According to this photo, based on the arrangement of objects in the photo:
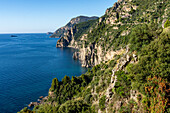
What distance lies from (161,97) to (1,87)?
78494mm

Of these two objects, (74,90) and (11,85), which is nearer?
(74,90)

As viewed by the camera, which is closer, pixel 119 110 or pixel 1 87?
pixel 119 110

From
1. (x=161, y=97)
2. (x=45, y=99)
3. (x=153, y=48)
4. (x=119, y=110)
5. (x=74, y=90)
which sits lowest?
(x=45, y=99)

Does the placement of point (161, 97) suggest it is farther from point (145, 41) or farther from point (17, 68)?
point (17, 68)

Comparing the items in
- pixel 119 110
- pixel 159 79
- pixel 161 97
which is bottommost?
pixel 119 110

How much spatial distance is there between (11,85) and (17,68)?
3102 cm

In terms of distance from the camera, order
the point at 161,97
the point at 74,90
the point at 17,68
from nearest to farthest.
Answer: the point at 161,97, the point at 74,90, the point at 17,68

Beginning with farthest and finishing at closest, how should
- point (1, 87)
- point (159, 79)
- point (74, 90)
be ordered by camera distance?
point (1, 87), point (74, 90), point (159, 79)

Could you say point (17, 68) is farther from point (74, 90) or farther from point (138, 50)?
point (138, 50)

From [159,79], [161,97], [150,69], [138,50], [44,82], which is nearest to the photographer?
[161,97]

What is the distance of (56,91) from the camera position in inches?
2430

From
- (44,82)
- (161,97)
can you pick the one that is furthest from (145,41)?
(44,82)

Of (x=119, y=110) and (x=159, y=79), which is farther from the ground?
(x=159, y=79)

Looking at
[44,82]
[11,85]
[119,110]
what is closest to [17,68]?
[11,85]
